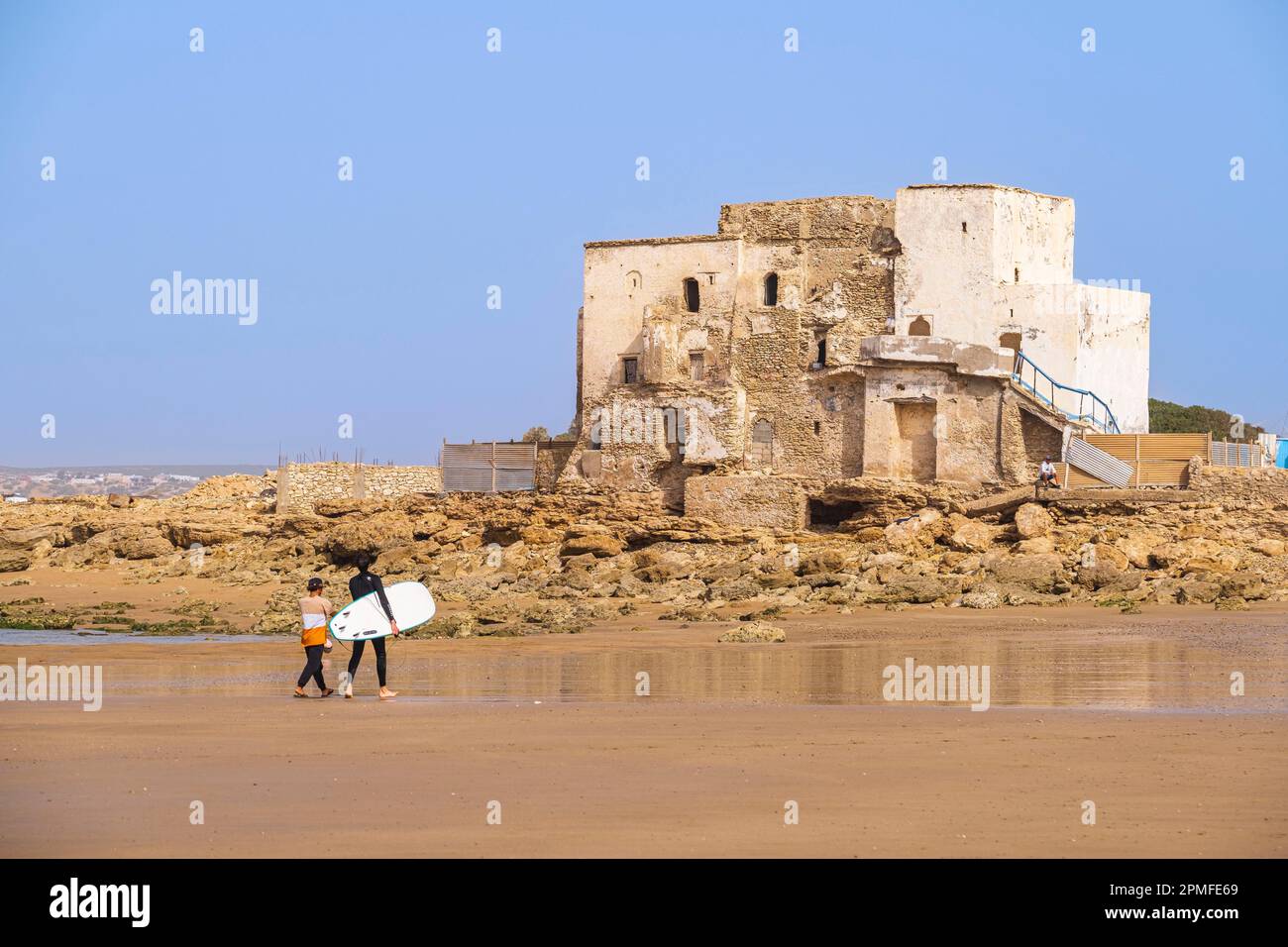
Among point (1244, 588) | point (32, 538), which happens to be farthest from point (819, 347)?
point (32, 538)

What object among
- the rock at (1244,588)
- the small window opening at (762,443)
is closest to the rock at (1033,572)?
the rock at (1244,588)

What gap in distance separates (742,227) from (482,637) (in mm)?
19145

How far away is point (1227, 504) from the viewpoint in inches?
1161

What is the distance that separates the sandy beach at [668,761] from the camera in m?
8.09

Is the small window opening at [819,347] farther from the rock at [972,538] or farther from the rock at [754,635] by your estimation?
the rock at [754,635]

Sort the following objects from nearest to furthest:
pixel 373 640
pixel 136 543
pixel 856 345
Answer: pixel 373 640
pixel 856 345
pixel 136 543

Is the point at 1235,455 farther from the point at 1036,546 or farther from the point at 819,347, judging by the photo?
the point at 819,347

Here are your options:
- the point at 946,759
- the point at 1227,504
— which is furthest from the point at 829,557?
the point at 946,759

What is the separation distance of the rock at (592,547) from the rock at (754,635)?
14.0 m

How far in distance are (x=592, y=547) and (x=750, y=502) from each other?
3.74m

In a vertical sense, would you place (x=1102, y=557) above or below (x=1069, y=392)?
below

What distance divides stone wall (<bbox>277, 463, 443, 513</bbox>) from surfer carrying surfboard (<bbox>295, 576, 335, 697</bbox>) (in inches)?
1057

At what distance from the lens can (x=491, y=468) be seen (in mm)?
40844
